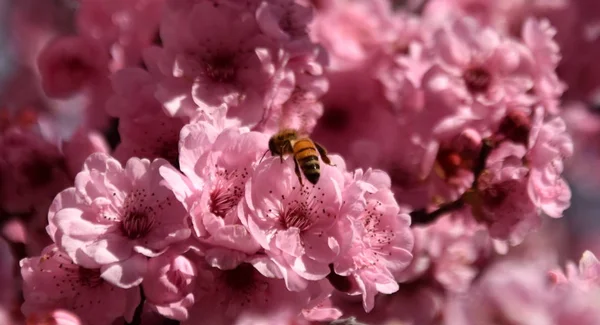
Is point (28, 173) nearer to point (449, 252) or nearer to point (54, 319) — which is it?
point (54, 319)

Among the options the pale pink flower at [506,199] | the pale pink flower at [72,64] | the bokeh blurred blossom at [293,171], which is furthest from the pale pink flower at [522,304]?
the pale pink flower at [72,64]

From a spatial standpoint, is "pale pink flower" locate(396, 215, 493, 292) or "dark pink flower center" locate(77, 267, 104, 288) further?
"pale pink flower" locate(396, 215, 493, 292)

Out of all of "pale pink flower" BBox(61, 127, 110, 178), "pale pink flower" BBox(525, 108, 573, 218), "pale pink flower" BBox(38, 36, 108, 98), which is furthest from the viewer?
"pale pink flower" BBox(38, 36, 108, 98)

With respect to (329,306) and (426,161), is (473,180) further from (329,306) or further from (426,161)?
(329,306)

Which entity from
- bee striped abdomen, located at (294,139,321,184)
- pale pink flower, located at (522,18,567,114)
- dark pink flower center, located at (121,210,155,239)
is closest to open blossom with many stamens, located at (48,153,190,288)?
dark pink flower center, located at (121,210,155,239)

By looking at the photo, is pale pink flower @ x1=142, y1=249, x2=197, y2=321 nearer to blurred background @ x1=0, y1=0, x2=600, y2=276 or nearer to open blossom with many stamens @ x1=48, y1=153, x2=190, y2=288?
open blossom with many stamens @ x1=48, y1=153, x2=190, y2=288

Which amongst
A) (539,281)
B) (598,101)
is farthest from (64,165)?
(598,101)

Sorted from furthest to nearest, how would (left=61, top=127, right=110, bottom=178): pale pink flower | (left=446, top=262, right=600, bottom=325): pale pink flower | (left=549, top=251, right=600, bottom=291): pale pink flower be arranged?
(left=61, top=127, right=110, bottom=178): pale pink flower
(left=549, top=251, right=600, bottom=291): pale pink flower
(left=446, top=262, right=600, bottom=325): pale pink flower
